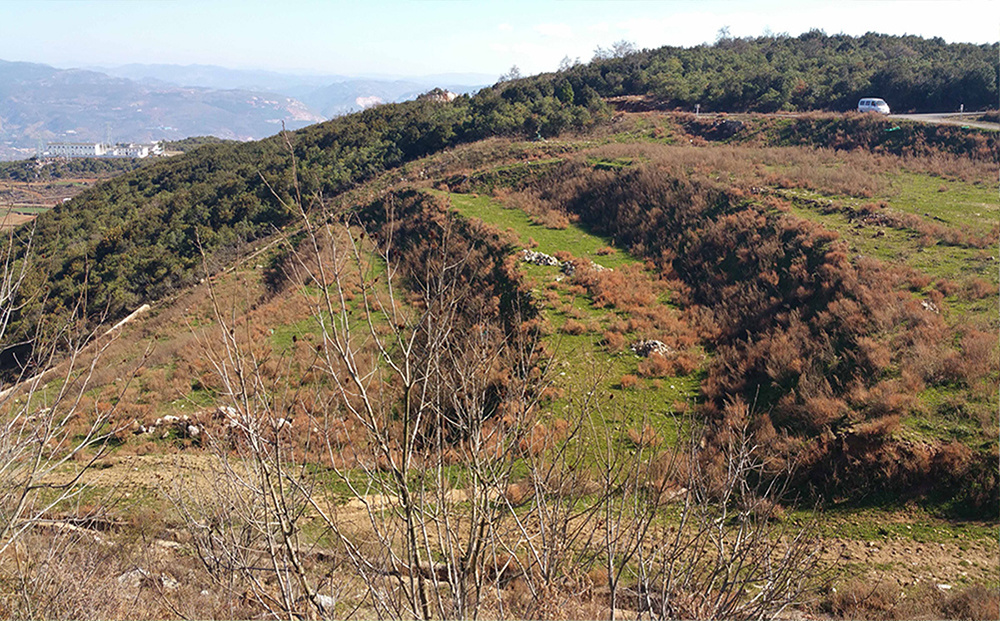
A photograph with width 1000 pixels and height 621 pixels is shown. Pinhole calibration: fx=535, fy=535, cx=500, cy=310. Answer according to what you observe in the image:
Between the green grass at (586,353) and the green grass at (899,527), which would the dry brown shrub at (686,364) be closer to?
the green grass at (586,353)

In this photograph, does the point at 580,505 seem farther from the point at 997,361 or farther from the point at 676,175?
the point at 676,175

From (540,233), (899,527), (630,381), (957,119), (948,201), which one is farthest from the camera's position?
(957,119)

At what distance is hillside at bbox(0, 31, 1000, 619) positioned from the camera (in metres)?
3.24

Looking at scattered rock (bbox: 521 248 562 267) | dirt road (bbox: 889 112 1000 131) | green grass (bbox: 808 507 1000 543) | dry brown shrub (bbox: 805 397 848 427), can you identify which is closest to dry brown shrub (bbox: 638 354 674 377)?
dry brown shrub (bbox: 805 397 848 427)

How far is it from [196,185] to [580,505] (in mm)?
34128

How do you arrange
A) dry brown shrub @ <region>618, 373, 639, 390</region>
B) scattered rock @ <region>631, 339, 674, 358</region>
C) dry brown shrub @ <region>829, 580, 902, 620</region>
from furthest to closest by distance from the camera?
scattered rock @ <region>631, 339, 674, 358</region>
dry brown shrub @ <region>618, 373, 639, 390</region>
dry brown shrub @ <region>829, 580, 902, 620</region>

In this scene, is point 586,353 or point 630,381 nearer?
point 630,381

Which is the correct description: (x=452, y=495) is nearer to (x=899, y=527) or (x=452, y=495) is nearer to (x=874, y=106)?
(x=899, y=527)

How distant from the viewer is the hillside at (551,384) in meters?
3.24

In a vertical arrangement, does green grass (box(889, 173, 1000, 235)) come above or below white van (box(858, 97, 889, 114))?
below

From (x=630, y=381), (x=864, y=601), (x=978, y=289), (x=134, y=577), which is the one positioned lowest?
(x=134, y=577)

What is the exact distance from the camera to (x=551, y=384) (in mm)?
10859

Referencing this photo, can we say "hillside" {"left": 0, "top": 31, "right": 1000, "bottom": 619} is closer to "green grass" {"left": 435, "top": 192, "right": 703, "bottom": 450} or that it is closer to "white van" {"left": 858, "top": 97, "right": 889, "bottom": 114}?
"green grass" {"left": 435, "top": 192, "right": 703, "bottom": 450}

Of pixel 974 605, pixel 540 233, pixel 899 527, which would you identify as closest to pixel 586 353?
pixel 899 527
